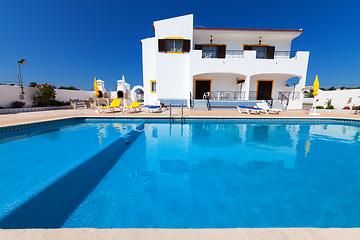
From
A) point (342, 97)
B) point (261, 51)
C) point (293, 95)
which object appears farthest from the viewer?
point (261, 51)

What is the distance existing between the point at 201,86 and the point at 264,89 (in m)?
6.33

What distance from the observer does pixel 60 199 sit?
2.78 meters

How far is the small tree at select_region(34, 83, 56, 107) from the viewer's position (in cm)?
1219

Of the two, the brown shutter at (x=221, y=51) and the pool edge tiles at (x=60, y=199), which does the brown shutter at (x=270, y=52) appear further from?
the pool edge tiles at (x=60, y=199)

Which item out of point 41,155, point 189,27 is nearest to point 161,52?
point 189,27

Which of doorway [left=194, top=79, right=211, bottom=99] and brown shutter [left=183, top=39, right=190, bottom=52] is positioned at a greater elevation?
brown shutter [left=183, top=39, right=190, bottom=52]

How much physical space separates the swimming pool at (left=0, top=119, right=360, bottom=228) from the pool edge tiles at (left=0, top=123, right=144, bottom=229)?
0.6 inches

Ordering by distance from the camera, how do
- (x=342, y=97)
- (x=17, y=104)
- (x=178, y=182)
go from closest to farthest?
(x=178, y=182) < (x=17, y=104) < (x=342, y=97)

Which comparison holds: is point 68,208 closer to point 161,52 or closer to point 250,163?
point 250,163

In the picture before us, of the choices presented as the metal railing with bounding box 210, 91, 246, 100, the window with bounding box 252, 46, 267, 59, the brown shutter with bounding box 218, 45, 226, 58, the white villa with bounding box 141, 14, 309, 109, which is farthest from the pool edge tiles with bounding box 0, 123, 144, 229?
the window with bounding box 252, 46, 267, 59

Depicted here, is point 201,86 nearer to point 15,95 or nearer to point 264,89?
point 264,89

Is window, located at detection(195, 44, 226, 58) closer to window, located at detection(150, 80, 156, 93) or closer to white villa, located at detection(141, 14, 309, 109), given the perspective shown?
white villa, located at detection(141, 14, 309, 109)

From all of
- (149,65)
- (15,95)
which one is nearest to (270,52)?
(149,65)

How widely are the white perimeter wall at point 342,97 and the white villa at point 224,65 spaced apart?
345cm
